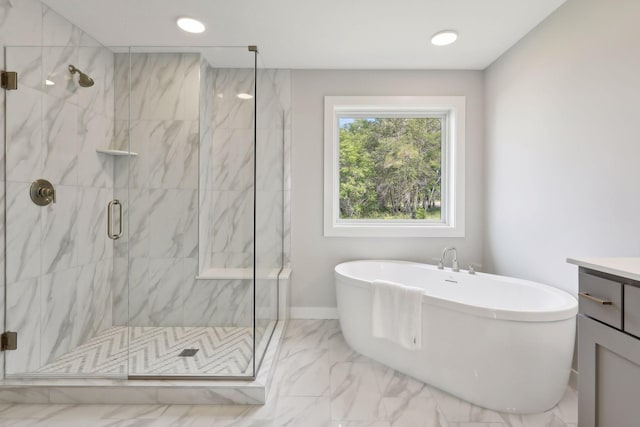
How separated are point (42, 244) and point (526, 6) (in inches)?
131

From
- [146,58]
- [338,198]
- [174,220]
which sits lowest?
[174,220]

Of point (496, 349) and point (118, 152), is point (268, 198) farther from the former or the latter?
point (496, 349)

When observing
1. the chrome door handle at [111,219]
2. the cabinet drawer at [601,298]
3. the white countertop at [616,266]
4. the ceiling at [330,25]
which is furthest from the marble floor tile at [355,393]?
the ceiling at [330,25]

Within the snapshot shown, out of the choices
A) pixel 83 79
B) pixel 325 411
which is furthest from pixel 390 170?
pixel 83 79

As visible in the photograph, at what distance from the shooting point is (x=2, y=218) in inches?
70.2

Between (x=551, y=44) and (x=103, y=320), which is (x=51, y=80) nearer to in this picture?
(x=103, y=320)

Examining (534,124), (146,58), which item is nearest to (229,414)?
(146,58)

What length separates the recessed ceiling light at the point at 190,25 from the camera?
2186 mm

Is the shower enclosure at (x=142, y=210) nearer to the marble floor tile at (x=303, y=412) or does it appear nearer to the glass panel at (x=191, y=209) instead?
the glass panel at (x=191, y=209)

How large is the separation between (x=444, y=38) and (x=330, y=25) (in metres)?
0.86

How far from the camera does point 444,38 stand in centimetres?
235

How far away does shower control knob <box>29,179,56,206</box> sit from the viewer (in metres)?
1.91

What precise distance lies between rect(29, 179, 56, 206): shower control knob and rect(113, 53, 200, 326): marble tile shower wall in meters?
0.43

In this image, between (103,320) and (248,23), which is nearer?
Result: (103,320)
